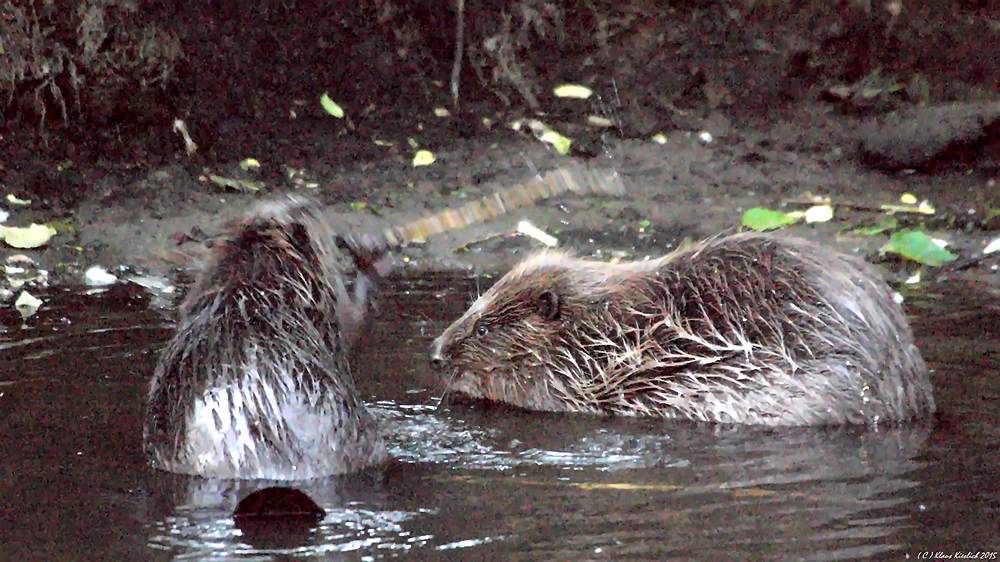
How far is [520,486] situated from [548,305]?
56.1 inches

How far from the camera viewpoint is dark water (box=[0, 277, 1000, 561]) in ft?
10.5

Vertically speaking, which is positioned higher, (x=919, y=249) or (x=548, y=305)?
(x=919, y=249)

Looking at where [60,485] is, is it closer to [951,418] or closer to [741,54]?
[951,418]

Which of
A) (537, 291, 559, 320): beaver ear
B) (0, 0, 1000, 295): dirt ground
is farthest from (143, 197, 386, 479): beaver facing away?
(0, 0, 1000, 295): dirt ground

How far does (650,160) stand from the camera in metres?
9.07

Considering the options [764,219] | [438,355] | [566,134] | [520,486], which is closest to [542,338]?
[438,355]

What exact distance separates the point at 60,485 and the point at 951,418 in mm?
2960

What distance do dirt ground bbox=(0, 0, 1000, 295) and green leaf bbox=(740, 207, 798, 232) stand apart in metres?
0.17

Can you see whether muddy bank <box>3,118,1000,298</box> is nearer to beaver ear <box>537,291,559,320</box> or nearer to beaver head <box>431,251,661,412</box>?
beaver head <box>431,251,661,412</box>

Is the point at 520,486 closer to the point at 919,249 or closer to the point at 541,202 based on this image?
the point at 919,249

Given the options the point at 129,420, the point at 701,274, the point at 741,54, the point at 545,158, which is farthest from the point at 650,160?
the point at 129,420

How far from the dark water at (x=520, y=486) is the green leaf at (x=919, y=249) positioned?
2061mm

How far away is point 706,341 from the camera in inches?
179

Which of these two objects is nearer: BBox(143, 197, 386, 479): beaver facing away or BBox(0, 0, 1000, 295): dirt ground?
BBox(143, 197, 386, 479): beaver facing away
